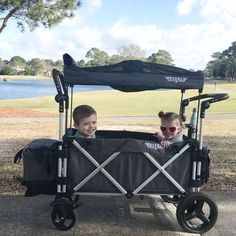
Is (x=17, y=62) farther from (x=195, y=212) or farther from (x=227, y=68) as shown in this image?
(x=195, y=212)

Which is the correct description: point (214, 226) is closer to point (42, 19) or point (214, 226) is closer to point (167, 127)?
point (167, 127)

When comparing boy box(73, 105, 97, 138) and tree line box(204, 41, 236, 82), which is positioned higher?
tree line box(204, 41, 236, 82)

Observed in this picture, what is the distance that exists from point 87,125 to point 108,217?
101cm

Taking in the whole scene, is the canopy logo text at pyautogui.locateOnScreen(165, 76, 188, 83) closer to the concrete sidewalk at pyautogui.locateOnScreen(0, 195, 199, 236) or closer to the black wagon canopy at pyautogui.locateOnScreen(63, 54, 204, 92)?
the black wagon canopy at pyautogui.locateOnScreen(63, 54, 204, 92)

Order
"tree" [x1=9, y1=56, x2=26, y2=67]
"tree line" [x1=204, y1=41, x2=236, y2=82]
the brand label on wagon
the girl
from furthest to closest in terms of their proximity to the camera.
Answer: "tree" [x1=9, y1=56, x2=26, y2=67] < "tree line" [x1=204, y1=41, x2=236, y2=82] < the girl < the brand label on wagon

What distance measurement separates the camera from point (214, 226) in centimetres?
449

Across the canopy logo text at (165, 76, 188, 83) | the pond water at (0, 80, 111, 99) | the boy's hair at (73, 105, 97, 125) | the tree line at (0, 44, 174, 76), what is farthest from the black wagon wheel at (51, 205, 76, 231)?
the tree line at (0, 44, 174, 76)

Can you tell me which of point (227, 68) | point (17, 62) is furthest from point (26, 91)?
point (17, 62)

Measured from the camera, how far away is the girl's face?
15.3ft

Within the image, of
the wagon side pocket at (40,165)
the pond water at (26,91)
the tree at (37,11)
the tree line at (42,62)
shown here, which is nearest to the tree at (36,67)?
the tree line at (42,62)

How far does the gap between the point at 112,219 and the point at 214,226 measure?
41.5 inches

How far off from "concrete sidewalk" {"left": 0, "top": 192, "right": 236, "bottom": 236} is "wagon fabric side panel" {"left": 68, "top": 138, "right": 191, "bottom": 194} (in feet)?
1.31

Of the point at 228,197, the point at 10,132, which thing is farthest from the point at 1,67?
the point at 228,197

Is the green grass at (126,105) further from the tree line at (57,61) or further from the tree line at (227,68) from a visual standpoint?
the tree line at (227,68)
